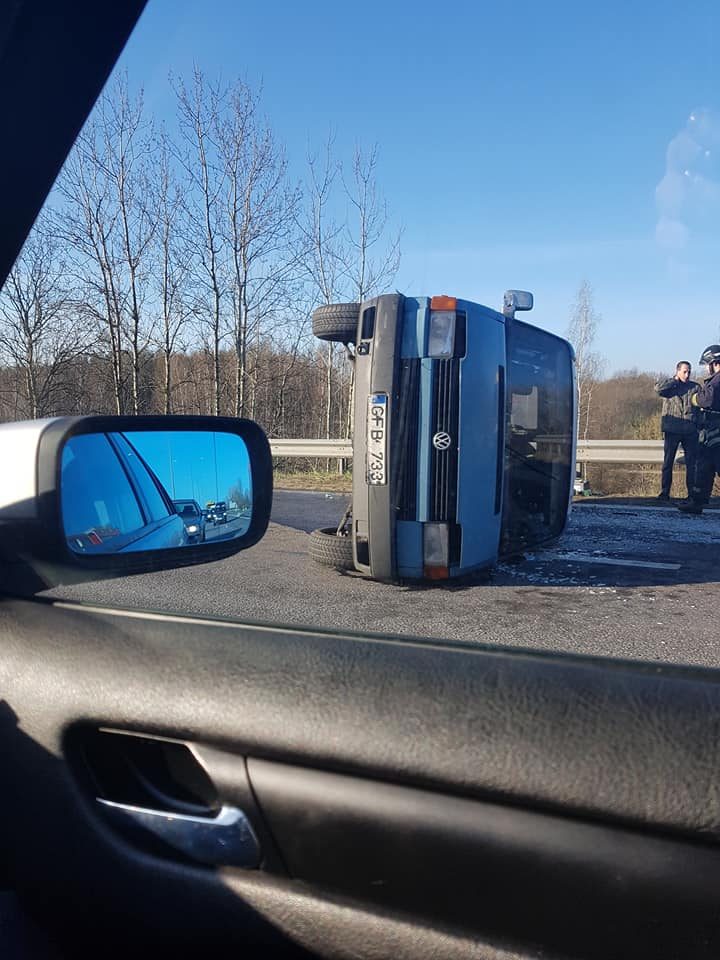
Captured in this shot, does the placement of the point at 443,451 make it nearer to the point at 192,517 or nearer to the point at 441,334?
Result: the point at 441,334

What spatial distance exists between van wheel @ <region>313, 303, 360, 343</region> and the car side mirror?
24.5 inches

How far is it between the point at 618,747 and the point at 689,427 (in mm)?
2035

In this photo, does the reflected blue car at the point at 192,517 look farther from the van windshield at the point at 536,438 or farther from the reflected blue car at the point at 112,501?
the van windshield at the point at 536,438

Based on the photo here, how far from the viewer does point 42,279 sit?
201cm

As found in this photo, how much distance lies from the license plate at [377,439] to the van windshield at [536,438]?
0.82 meters

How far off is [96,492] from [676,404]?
179 cm

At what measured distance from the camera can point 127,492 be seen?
1798 mm

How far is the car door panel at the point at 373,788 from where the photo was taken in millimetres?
1116

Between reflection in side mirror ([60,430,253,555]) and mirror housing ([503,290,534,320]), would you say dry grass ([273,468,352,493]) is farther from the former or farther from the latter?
mirror housing ([503,290,534,320])

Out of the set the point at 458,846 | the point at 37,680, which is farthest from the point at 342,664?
the point at 37,680

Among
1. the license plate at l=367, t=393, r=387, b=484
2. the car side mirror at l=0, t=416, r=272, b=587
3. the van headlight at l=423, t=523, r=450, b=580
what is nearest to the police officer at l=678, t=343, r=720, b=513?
the van headlight at l=423, t=523, r=450, b=580

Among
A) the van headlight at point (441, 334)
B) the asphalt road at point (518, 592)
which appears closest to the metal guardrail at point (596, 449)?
the asphalt road at point (518, 592)

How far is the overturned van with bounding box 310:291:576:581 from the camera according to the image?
356 cm

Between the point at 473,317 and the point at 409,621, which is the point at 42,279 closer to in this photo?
the point at 409,621
